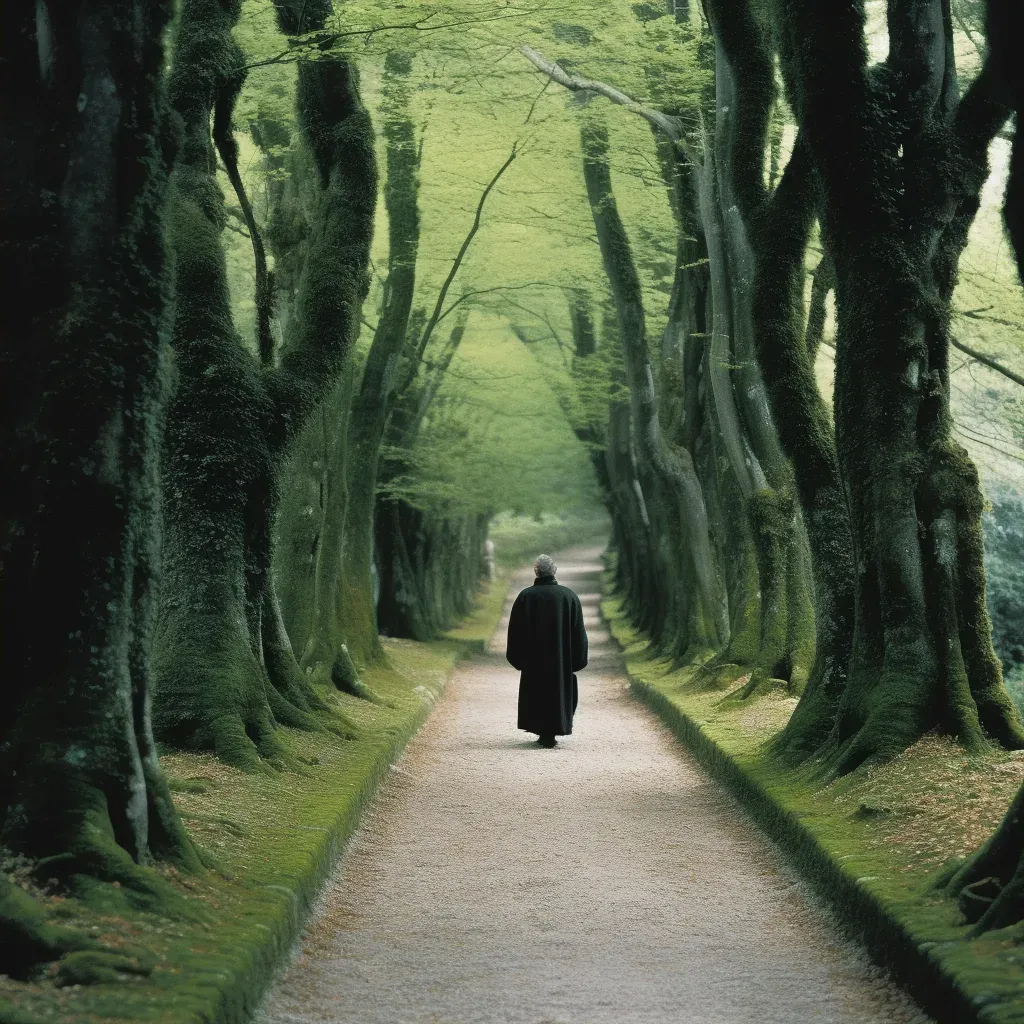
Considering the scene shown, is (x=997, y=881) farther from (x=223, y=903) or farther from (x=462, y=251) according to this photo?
(x=462, y=251)

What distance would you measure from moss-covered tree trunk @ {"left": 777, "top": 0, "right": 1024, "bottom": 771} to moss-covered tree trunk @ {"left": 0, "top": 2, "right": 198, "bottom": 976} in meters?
4.86

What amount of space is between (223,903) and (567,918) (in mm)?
1921

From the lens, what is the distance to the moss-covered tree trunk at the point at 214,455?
9609 millimetres

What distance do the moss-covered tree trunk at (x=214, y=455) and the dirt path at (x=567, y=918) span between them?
4.56 feet

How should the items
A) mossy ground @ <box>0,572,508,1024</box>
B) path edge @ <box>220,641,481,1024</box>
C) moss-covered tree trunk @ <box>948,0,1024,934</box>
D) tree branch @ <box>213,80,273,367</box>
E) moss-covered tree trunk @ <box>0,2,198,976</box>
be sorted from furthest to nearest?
tree branch @ <box>213,80,273,367</box> < moss-covered tree trunk @ <box>0,2,198,976</box> < path edge @ <box>220,641,481,1024</box> < moss-covered tree trunk @ <box>948,0,1024,934</box> < mossy ground @ <box>0,572,508,1024</box>

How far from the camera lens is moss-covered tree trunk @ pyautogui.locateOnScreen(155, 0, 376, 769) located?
31.5ft

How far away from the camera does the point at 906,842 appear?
22.9ft

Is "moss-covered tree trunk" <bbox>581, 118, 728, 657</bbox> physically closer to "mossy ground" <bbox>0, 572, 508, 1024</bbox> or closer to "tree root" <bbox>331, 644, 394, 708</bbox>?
"tree root" <bbox>331, 644, 394, 708</bbox>

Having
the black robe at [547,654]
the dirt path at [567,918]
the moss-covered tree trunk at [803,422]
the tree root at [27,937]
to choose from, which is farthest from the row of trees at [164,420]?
the moss-covered tree trunk at [803,422]

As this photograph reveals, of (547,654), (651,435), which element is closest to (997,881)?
(547,654)

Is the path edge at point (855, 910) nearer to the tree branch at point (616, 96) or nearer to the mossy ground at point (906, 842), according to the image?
the mossy ground at point (906, 842)

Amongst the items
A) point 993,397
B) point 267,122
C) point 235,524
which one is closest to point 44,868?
point 235,524

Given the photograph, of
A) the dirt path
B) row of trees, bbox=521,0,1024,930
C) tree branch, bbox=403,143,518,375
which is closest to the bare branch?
tree branch, bbox=403,143,518,375

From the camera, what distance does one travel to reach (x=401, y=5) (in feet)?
37.5
